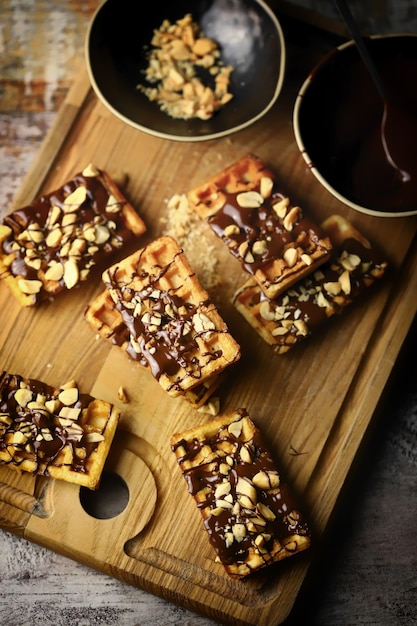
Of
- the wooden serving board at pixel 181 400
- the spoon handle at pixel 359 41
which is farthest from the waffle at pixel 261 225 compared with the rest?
the spoon handle at pixel 359 41

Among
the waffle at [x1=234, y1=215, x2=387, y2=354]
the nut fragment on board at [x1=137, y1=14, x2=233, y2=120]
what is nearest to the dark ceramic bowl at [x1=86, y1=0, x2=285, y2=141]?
the nut fragment on board at [x1=137, y1=14, x2=233, y2=120]

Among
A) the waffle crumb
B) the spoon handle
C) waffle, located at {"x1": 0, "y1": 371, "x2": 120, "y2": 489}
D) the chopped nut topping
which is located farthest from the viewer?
the waffle crumb

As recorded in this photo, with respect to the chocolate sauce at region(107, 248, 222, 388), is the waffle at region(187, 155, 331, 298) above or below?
above

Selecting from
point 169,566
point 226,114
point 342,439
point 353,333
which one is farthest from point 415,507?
point 226,114

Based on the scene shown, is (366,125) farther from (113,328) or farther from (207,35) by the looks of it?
Result: (113,328)

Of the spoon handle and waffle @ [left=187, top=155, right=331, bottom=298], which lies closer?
the spoon handle

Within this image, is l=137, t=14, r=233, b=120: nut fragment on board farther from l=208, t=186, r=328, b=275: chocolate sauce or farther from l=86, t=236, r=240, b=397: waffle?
l=86, t=236, r=240, b=397: waffle

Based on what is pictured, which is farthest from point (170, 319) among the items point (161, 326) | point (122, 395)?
point (122, 395)

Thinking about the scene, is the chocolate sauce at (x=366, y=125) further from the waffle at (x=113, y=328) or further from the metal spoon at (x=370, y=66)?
the waffle at (x=113, y=328)
